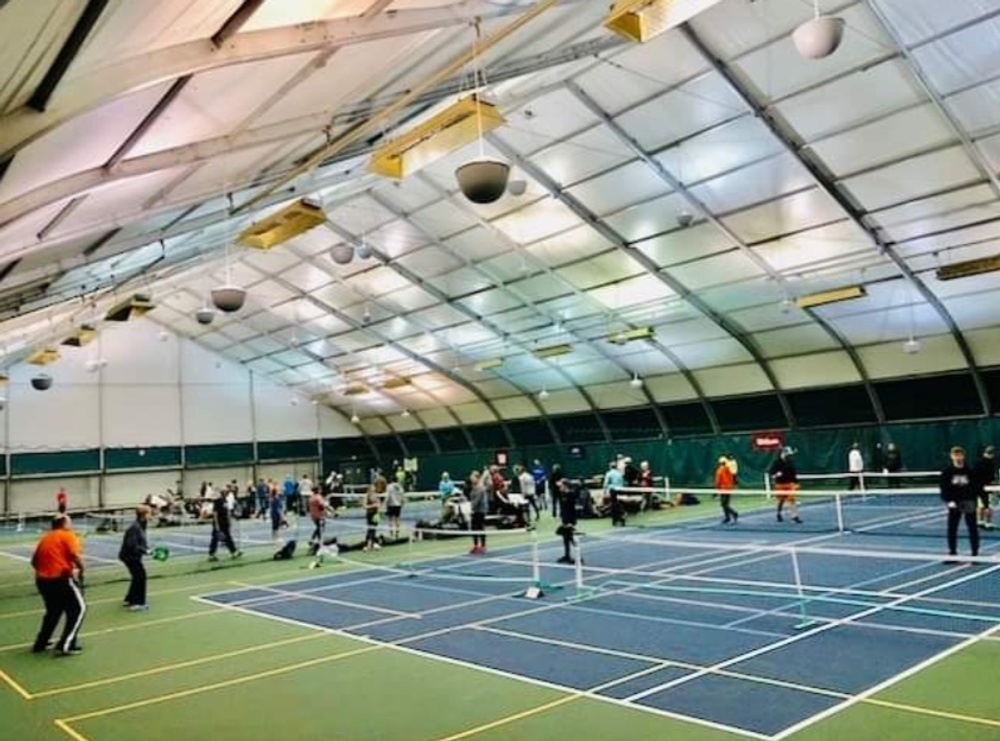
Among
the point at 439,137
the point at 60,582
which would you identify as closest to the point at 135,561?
the point at 60,582

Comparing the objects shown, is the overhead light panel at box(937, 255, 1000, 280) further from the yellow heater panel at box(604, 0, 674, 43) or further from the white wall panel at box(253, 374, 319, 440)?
the white wall panel at box(253, 374, 319, 440)

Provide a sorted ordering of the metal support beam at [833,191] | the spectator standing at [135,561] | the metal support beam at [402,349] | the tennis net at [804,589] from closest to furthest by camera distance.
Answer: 1. the tennis net at [804,589]
2. the spectator standing at [135,561]
3. the metal support beam at [833,191]
4. the metal support beam at [402,349]

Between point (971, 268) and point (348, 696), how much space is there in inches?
703

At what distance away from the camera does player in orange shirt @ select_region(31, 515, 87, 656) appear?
375 inches

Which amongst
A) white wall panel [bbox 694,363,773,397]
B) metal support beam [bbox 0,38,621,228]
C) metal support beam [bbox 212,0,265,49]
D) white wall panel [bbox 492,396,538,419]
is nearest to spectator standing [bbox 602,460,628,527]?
white wall panel [bbox 694,363,773,397]

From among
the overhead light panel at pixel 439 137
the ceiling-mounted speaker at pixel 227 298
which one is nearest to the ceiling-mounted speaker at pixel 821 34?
the overhead light panel at pixel 439 137

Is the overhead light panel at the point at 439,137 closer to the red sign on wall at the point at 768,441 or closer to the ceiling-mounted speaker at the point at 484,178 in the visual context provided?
the ceiling-mounted speaker at the point at 484,178

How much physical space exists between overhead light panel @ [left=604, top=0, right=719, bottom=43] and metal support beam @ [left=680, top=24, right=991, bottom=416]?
9.37 meters

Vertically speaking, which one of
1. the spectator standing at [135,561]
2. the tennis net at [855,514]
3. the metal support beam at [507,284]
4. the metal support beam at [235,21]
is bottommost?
the tennis net at [855,514]

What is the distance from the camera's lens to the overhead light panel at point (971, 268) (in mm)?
18406

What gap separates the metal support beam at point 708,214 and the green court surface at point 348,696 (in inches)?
473

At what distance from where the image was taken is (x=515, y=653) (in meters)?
8.65

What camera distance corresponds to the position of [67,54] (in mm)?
5316

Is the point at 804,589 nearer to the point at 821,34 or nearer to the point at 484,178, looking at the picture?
the point at 821,34
